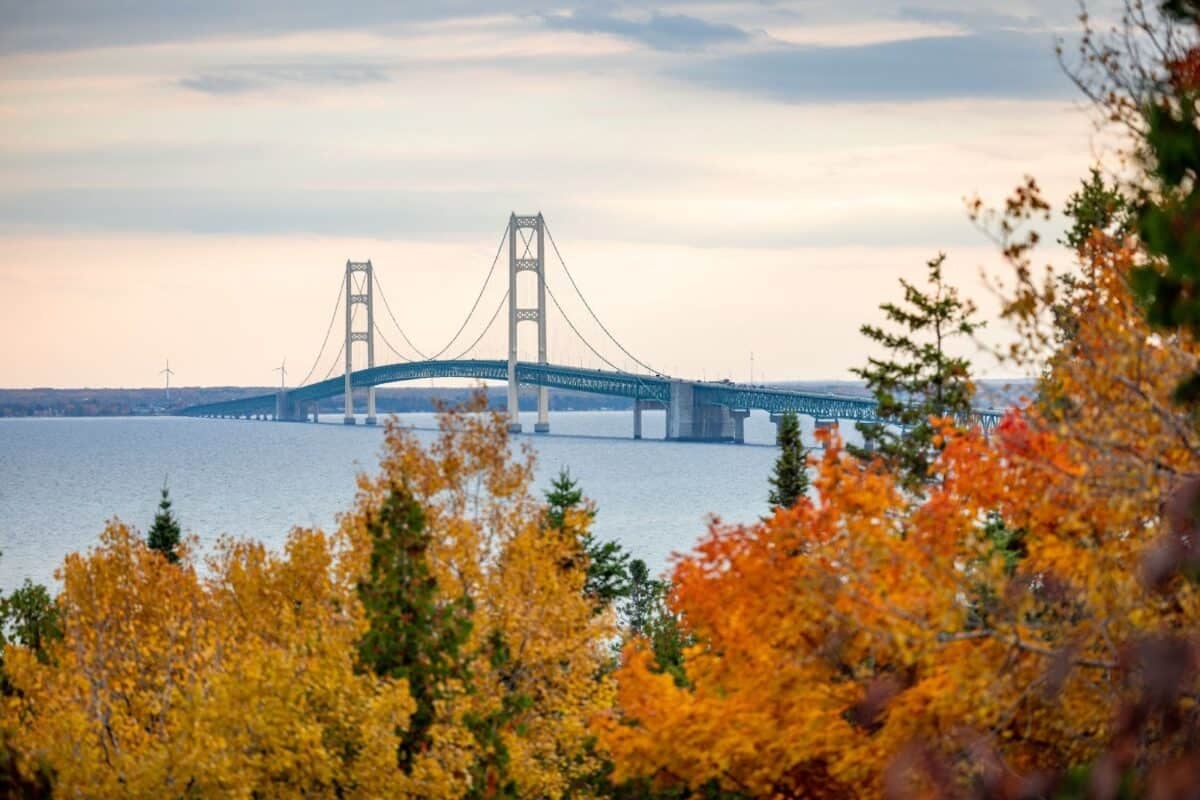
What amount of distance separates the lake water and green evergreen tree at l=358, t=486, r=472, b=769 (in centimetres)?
3178

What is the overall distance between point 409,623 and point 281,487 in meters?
94.3

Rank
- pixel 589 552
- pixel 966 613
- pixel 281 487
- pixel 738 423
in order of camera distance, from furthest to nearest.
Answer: pixel 738 423 < pixel 281 487 < pixel 589 552 < pixel 966 613

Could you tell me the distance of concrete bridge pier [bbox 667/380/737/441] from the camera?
15075cm

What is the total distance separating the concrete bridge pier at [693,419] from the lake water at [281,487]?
4.41 feet

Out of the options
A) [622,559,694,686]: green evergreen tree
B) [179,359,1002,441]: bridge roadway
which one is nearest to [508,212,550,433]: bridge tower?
[179,359,1002,441]: bridge roadway

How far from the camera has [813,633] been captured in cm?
1920

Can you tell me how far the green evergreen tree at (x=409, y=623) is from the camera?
22.5 metres

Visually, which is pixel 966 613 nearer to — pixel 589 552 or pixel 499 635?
pixel 499 635

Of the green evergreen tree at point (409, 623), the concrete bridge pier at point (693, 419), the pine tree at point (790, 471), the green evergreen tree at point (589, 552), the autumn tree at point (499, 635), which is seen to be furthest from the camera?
the concrete bridge pier at point (693, 419)

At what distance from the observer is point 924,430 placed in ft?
103

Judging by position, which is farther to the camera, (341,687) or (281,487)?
(281,487)

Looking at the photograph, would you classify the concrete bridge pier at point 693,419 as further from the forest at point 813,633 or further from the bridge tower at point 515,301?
the forest at point 813,633

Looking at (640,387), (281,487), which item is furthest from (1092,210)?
(640,387)

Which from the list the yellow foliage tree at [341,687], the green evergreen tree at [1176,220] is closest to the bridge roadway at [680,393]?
the yellow foliage tree at [341,687]
